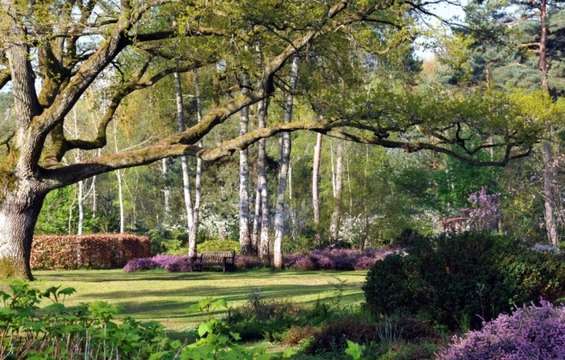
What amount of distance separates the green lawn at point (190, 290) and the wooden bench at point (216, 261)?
806 millimetres

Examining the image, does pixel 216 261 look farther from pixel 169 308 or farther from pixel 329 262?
pixel 169 308

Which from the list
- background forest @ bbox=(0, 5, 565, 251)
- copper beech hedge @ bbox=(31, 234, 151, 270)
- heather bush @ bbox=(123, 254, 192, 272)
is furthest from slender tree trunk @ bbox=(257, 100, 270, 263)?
copper beech hedge @ bbox=(31, 234, 151, 270)

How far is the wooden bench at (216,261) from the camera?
27.0 meters

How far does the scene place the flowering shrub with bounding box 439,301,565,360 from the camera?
5277 mm

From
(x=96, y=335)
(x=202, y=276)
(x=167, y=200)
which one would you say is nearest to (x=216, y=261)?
(x=202, y=276)

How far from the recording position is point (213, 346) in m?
3.62

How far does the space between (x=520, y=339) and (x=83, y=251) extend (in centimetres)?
3039

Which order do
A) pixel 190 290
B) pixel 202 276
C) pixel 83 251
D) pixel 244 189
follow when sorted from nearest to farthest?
pixel 190 290, pixel 202 276, pixel 244 189, pixel 83 251

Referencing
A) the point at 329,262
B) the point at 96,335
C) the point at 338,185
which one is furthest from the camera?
the point at 338,185

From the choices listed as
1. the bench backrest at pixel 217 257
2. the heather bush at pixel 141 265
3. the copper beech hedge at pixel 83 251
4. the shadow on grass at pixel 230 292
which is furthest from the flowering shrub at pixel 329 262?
the copper beech hedge at pixel 83 251

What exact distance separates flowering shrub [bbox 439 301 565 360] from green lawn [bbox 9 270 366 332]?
6.75 meters

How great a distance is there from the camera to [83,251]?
33906mm

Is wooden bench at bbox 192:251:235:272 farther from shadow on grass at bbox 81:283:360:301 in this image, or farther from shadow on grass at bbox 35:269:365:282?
shadow on grass at bbox 81:283:360:301

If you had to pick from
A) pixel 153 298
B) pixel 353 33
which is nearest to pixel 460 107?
pixel 353 33
